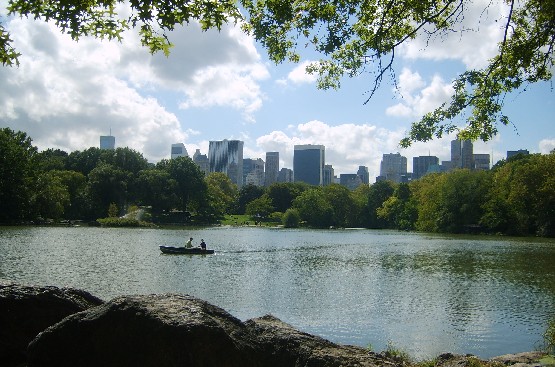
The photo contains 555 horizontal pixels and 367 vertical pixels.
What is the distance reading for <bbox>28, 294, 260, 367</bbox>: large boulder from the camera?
397cm

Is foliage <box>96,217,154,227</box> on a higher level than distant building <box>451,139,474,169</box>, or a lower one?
lower

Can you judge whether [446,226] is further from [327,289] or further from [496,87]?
[496,87]

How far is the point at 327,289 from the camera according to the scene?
21.4m

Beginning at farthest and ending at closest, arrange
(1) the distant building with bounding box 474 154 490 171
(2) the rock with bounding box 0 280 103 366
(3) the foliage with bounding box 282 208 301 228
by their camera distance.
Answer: (1) the distant building with bounding box 474 154 490 171 → (3) the foliage with bounding box 282 208 301 228 → (2) the rock with bounding box 0 280 103 366

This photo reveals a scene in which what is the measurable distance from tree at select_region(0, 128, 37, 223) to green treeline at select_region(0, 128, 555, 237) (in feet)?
0.47

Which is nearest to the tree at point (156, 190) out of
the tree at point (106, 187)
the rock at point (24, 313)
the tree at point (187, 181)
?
the tree at point (106, 187)

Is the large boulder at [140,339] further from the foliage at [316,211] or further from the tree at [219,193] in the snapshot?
the foliage at [316,211]

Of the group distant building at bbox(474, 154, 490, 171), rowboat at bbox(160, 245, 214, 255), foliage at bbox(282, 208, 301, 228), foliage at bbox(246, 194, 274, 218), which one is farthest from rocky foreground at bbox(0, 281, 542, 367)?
distant building at bbox(474, 154, 490, 171)

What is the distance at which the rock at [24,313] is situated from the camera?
16.9 feet

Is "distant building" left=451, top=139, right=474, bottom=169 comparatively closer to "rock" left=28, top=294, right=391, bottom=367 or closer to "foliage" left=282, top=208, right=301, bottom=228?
"rock" left=28, top=294, right=391, bottom=367

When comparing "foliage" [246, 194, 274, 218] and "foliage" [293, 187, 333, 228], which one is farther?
"foliage" [246, 194, 274, 218]

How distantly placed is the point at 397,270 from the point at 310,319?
15.3 metres

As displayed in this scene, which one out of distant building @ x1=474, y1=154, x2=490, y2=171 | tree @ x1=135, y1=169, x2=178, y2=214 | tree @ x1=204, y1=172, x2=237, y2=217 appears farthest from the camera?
distant building @ x1=474, y1=154, x2=490, y2=171

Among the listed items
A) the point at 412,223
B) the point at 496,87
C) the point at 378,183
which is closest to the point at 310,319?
the point at 496,87
